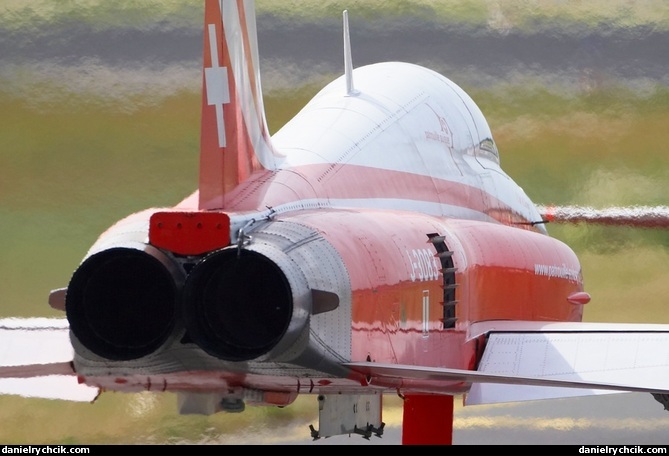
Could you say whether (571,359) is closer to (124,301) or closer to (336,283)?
(336,283)

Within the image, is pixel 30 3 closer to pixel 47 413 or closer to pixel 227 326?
pixel 47 413

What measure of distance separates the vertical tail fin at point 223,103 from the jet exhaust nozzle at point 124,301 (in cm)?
109

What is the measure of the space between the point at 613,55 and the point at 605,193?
171 centimetres

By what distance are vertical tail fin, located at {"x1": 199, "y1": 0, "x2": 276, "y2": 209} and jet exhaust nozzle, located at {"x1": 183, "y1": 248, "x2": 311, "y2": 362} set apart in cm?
106

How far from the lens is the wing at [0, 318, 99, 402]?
12.2 meters

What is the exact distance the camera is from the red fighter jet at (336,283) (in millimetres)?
10031

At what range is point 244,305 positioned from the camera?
10.0 metres

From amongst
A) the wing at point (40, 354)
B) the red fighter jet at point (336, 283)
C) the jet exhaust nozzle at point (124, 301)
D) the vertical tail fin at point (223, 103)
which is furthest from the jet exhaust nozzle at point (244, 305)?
the wing at point (40, 354)

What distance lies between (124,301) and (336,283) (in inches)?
58.8

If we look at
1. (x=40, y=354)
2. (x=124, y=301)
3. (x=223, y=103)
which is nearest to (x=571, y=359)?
(x=223, y=103)
